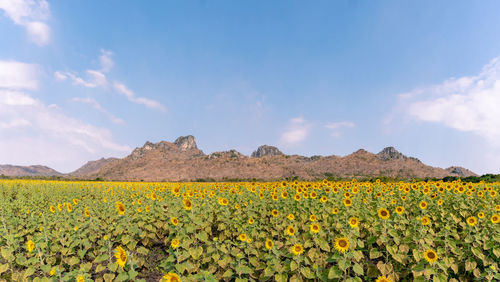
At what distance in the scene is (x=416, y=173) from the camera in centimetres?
6644

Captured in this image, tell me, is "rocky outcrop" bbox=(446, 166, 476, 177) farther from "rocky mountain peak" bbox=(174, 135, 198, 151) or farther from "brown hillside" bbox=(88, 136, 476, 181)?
"rocky mountain peak" bbox=(174, 135, 198, 151)

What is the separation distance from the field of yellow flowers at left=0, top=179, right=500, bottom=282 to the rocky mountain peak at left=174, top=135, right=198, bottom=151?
129567 mm

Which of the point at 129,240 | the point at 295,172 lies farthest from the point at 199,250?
the point at 295,172

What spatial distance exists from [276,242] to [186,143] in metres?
138

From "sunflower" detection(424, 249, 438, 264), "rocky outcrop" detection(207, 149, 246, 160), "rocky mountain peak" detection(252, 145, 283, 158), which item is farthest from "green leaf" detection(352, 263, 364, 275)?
"rocky mountain peak" detection(252, 145, 283, 158)

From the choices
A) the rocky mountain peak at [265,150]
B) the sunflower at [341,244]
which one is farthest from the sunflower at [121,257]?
the rocky mountain peak at [265,150]

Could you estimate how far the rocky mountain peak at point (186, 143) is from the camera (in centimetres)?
13650

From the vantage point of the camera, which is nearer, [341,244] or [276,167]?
[341,244]

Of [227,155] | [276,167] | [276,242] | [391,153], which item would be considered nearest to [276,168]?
[276,167]

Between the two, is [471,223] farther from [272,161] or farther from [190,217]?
[272,161]

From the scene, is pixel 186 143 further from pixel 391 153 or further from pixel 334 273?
pixel 334 273

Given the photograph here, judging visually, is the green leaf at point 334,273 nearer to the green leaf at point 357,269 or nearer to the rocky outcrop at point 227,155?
the green leaf at point 357,269

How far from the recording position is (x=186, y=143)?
139250 millimetres

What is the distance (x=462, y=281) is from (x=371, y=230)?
5.59 ft
